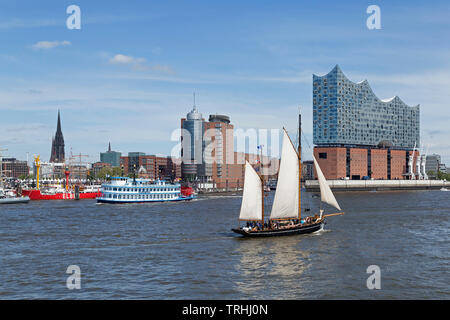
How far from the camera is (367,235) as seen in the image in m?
59.3

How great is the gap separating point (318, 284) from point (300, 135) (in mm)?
33299

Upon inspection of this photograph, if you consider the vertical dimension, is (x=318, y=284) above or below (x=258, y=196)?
below

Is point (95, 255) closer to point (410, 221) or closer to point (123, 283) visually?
point (123, 283)

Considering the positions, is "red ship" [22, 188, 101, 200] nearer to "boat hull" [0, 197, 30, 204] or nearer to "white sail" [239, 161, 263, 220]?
"boat hull" [0, 197, 30, 204]

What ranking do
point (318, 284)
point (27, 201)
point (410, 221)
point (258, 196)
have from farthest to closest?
1. point (27, 201)
2. point (410, 221)
3. point (258, 196)
4. point (318, 284)

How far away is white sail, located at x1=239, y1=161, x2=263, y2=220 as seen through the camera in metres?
56.3

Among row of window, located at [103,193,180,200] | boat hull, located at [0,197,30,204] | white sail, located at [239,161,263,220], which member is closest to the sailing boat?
white sail, located at [239,161,263,220]

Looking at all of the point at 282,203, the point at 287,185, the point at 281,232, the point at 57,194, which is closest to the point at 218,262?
the point at 281,232

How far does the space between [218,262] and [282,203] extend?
61.2 feet

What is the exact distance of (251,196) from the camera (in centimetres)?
5653

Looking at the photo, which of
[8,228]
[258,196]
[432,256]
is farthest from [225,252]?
[8,228]

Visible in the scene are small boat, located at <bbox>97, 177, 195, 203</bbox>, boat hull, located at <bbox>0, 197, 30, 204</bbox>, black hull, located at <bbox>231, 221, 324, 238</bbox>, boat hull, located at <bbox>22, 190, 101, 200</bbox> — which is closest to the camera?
black hull, located at <bbox>231, 221, 324, 238</bbox>

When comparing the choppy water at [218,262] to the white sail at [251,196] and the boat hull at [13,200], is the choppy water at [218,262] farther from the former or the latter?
the boat hull at [13,200]
